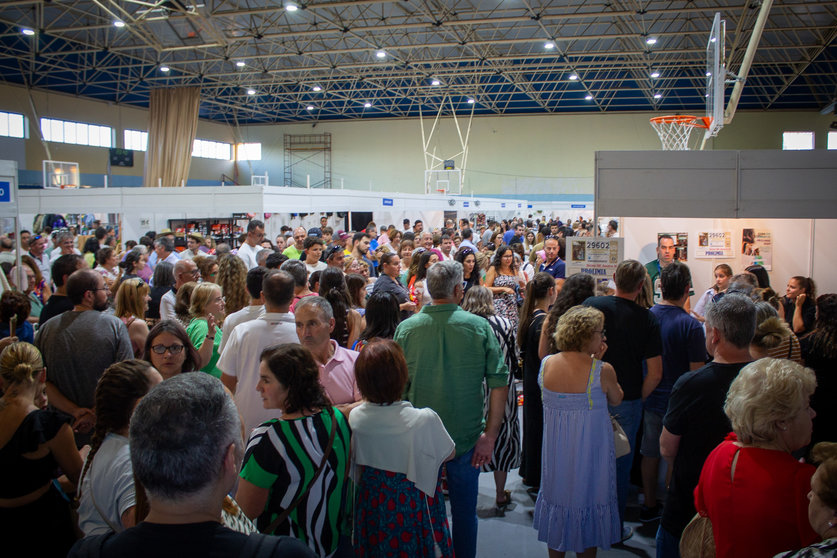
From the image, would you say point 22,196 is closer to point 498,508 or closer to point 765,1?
point 498,508

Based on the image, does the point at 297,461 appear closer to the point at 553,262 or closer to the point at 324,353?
the point at 324,353

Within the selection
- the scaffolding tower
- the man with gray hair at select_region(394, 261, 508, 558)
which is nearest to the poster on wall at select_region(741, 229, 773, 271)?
the man with gray hair at select_region(394, 261, 508, 558)

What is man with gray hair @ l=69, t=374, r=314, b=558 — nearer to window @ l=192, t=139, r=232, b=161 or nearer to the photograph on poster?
the photograph on poster

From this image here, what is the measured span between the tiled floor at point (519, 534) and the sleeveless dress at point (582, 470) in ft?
1.74

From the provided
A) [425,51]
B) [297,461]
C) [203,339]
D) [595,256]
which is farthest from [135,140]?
[297,461]

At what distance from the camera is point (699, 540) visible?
2.11 metres

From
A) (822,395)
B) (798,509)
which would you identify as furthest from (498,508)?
(798,509)

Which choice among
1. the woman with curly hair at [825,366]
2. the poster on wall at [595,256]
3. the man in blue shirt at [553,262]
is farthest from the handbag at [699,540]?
the man in blue shirt at [553,262]

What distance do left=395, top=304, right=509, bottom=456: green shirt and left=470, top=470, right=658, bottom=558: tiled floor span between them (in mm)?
935

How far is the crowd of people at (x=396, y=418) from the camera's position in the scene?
5.12 feet

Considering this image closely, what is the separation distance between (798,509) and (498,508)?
7.72 ft

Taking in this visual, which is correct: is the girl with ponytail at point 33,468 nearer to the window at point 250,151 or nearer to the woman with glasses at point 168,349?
the woman with glasses at point 168,349

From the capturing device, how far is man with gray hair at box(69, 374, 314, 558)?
1.20m

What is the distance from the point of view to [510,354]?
3.77 m
